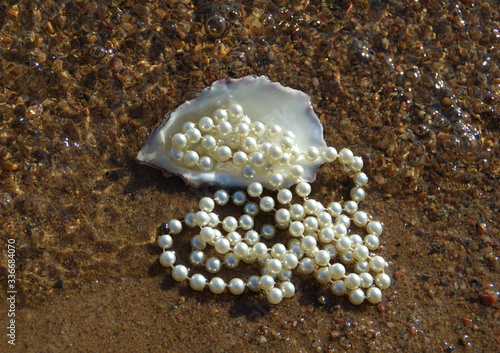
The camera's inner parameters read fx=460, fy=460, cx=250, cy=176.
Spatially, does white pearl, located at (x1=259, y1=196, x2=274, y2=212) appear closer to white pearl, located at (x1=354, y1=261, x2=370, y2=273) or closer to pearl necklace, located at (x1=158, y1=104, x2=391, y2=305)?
pearl necklace, located at (x1=158, y1=104, x2=391, y2=305)

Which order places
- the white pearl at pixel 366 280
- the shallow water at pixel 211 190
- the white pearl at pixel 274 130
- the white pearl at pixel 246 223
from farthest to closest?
the white pearl at pixel 274 130 → the white pearl at pixel 246 223 → the white pearl at pixel 366 280 → the shallow water at pixel 211 190

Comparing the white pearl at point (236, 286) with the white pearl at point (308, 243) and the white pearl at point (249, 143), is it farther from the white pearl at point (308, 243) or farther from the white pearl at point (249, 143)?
the white pearl at point (249, 143)

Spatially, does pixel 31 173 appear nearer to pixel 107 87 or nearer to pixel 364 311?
pixel 107 87

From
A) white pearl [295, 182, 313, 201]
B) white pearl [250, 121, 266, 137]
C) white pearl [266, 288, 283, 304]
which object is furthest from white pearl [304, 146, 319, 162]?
white pearl [266, 288, 283, 304]

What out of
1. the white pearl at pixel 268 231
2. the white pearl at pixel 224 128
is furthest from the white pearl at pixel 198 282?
the white pearl at pixel 224 128

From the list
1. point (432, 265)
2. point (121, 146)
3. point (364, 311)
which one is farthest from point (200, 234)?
point (432, 265)

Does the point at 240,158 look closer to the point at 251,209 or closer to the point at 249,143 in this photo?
the point at 249,143
